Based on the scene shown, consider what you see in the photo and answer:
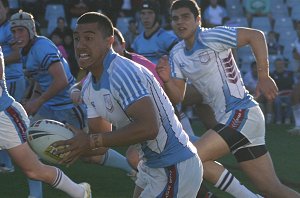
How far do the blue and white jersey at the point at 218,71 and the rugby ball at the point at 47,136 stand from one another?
79.8 inches

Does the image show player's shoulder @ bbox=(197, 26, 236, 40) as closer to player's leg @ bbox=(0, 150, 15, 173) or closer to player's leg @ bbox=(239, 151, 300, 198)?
player's leg @ bbox=(239, 151, 300, 198)

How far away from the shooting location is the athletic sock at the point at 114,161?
28.3 feet

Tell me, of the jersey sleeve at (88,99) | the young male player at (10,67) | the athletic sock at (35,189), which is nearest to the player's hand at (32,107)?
the athletic sock at (35,189)

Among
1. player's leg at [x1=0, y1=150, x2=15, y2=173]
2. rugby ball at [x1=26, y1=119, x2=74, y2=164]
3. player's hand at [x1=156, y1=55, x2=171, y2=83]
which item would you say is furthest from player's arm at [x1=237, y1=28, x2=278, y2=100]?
player's leg at [x1=0, y1=150, x2=15, y2=173]

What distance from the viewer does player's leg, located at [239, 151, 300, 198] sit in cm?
646

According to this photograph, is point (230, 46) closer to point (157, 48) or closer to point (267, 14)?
point (157, 48)

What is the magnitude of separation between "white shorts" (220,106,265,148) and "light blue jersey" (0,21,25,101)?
3942 millimetres

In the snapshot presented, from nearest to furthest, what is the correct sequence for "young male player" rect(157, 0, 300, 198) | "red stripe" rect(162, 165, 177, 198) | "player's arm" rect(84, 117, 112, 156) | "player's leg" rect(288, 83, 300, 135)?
"red stripe" rect(162, 165, 177, 198) → "player's arm" rect(84, 117, 112, 156) → "young male player" rect(157, 0, 300, 198) → "player's leg" rect(288, 83, 300, 135)

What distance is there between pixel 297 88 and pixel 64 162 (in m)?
10.5

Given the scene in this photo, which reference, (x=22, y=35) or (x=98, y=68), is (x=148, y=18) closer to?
(x=22, y=35)

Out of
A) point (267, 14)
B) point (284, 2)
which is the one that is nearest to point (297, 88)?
point (267, 14)

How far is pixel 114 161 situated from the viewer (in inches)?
344

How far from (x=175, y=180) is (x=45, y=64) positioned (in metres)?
3.87

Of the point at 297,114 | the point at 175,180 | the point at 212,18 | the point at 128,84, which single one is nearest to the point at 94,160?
the point at 175,180
